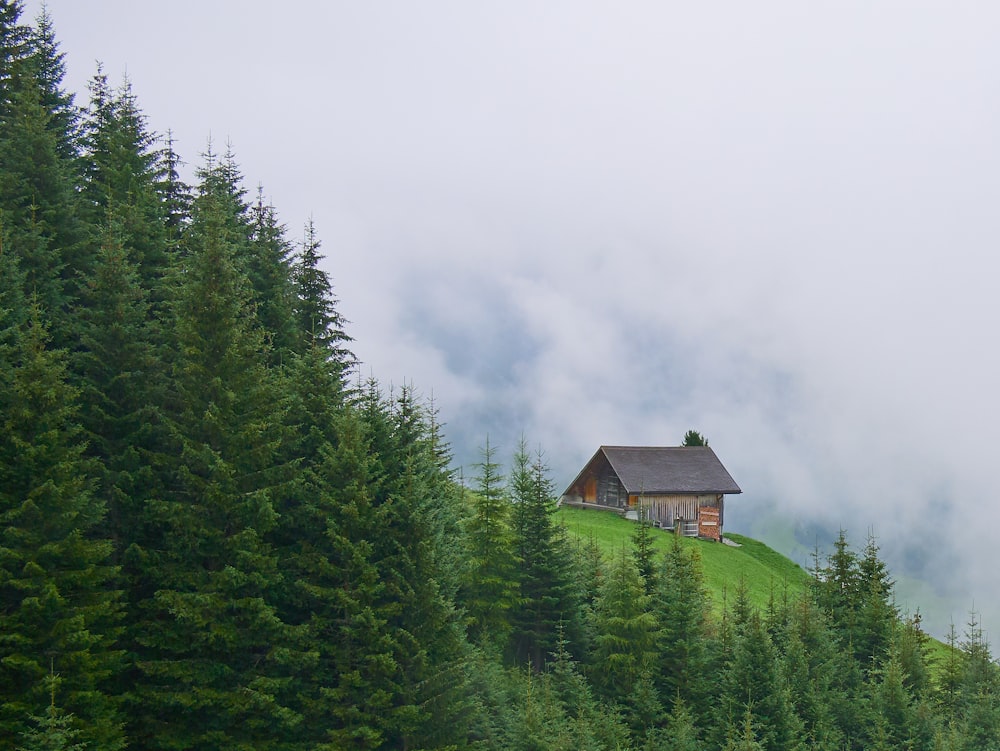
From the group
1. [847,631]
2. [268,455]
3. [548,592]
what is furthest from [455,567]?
[847,631]

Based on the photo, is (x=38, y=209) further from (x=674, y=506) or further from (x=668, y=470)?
(x=668, y=470)

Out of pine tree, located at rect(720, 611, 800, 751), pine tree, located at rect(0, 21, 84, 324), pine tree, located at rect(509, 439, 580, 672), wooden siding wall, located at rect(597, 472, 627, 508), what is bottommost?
pine tree, located at rect(720, 611, 800, 751)

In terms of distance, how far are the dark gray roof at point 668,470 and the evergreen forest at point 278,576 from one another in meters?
29.3

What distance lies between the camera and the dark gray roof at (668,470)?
66812mm

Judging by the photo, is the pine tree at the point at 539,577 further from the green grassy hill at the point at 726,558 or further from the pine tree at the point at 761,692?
the green grassy hill at the point at 726,558

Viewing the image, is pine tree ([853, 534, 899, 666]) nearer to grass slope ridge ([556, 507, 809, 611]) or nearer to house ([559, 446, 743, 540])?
grass slope ridge ([556, 507, 809, 611])


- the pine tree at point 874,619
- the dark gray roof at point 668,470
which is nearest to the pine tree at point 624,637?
the pine tree at point 874,619

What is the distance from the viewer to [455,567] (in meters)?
30.0

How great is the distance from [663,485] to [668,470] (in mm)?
2896

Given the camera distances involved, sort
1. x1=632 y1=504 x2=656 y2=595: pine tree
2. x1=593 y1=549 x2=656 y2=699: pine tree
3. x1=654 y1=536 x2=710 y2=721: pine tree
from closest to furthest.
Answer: x1=593 y1=549 x2=656 y2=699: pine tree, x1=654 y1=536 x2=710 y2=721: pine tree, x1=632 y1=504 x2=656 y2=595: pine tree

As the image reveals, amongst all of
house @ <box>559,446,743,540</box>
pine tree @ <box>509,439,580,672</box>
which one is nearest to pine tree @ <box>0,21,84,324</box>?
pine tree @ <box>509,439,580,672</box>

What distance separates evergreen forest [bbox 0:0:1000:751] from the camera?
19.8 metres

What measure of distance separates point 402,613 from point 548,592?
33.4 ft

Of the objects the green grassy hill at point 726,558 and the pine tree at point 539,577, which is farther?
the green grassy hill at point 726,558
